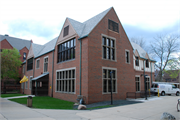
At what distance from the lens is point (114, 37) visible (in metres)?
17.6

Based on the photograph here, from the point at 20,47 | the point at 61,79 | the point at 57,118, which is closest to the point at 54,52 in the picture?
the point at 61,79

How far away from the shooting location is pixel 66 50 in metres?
18.0

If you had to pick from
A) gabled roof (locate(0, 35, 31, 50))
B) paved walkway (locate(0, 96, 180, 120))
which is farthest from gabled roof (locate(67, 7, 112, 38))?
gabled roof (locate(0, 35, 31, 50))

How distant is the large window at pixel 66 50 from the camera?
16.9 metres

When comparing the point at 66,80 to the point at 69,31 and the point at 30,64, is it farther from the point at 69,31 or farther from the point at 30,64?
the point at 30,64

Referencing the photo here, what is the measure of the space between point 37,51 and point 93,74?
58.9 ft

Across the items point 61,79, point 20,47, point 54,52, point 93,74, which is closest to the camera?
point 93,74

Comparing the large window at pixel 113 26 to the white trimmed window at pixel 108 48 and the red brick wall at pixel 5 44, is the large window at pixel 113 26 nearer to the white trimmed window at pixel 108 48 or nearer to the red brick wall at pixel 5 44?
the white trimmed window at pixel 108 48

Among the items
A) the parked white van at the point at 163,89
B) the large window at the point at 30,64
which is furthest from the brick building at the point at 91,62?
the large window at the point at 30,64

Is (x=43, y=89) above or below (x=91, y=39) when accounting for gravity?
below

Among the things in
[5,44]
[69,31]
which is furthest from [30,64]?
[5,44]

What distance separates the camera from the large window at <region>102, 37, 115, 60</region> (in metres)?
16.3

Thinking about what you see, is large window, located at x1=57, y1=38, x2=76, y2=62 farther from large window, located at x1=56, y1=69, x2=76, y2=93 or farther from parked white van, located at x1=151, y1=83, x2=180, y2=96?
parked white van, located at x1=151, y1=83, x2=180, y2=96

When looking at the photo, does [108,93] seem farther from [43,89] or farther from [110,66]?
[43,89]
